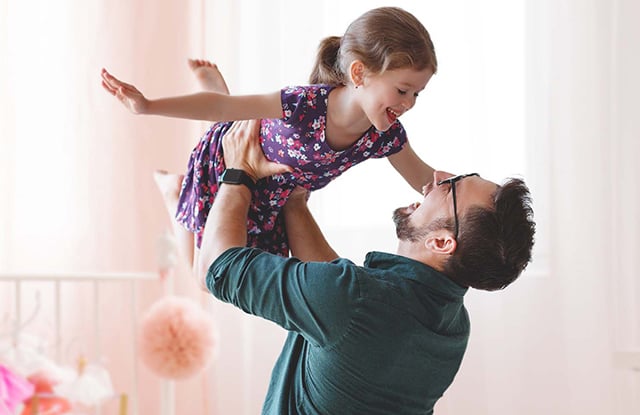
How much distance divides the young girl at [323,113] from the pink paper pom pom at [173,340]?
0.32 metres

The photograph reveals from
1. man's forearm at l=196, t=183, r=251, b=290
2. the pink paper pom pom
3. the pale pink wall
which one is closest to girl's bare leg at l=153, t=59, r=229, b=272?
man's forearm at l=196, t=183, r=251, b=290

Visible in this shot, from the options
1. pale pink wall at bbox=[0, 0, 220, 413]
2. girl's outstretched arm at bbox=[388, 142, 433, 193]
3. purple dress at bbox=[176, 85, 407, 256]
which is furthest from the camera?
pale pink wall at bbox=[0, 0, 220, 413]

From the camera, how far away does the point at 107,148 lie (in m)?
2.61

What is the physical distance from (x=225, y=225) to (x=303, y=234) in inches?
9.8

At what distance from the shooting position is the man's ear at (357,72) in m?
1.52

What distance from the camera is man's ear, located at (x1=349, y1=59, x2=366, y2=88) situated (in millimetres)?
1517

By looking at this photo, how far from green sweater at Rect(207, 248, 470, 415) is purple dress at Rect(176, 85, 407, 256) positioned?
200mm

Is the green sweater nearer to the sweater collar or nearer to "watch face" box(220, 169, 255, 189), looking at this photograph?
the sweater collar
